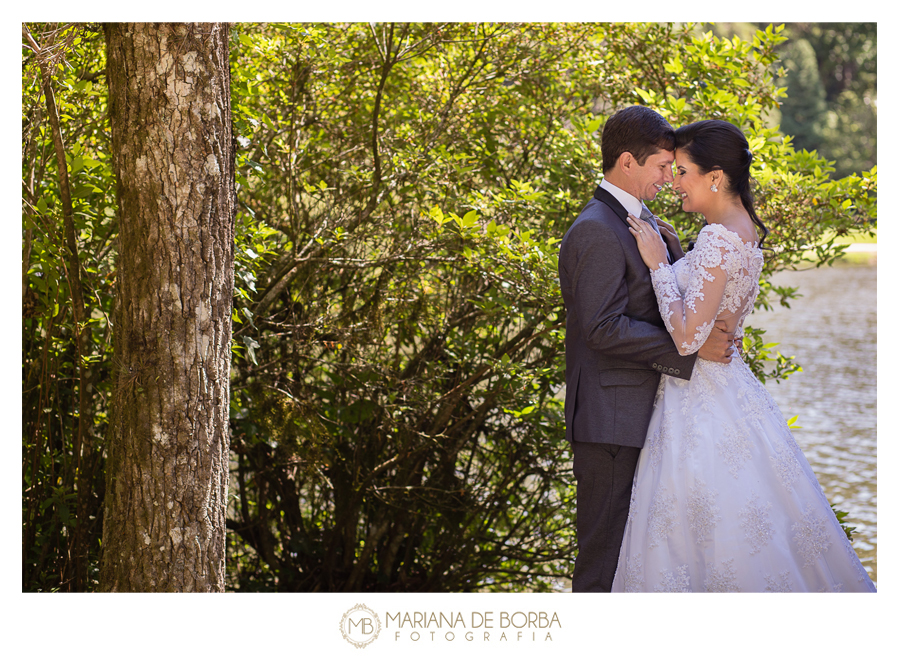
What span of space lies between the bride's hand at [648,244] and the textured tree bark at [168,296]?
1264 millimetres

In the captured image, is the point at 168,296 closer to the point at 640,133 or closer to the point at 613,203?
the point at 613,203

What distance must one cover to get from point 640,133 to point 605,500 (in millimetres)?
1165

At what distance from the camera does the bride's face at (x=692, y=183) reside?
2.37 meters

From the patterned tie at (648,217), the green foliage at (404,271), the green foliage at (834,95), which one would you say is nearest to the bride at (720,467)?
the patterned tie at (648,217)

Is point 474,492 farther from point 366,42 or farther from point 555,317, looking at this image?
point 366,42

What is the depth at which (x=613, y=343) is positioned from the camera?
2240mm

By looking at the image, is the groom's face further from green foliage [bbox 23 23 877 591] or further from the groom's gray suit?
green foliage [bbox 23 23 877 591]

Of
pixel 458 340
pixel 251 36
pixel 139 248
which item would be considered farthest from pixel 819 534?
pixel 251 36

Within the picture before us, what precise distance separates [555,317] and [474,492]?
1270 millimetres

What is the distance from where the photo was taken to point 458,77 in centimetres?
372
